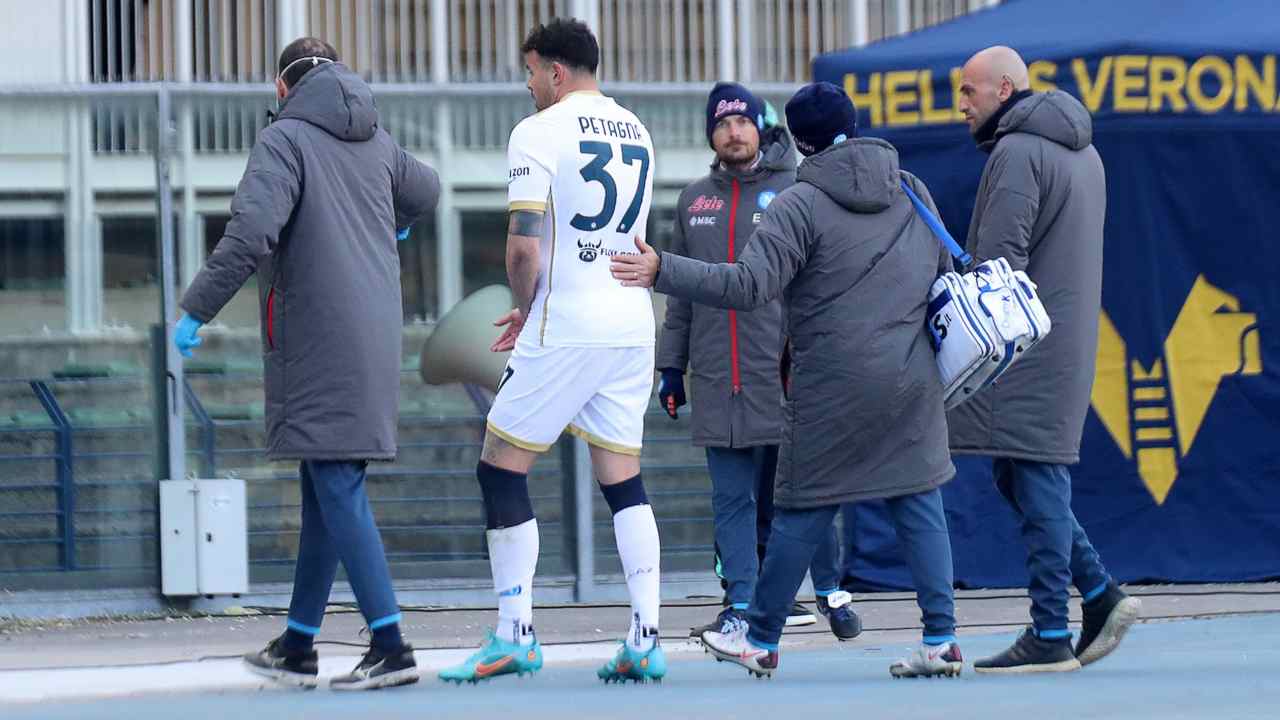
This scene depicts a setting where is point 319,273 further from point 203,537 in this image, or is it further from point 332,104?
point 203,537

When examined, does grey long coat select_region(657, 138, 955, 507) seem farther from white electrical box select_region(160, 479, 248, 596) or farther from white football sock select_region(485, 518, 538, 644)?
white electrical box select_region(160, 479, 248, 596)

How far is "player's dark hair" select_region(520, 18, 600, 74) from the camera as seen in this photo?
6.45 meters

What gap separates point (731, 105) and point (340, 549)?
2289 mm

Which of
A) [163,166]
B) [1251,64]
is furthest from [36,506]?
[1251,64]

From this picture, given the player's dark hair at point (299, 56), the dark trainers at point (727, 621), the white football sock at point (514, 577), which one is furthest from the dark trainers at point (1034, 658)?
the player's dark hair at point (299, 56)

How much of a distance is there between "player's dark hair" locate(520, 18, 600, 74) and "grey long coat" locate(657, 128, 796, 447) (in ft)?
5.04

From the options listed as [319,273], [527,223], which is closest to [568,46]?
[527,223]

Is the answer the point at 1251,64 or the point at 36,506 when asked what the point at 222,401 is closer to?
the point at 36,506

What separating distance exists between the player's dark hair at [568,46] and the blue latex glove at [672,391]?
1759 millimetres

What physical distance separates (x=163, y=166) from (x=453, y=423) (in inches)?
60.9

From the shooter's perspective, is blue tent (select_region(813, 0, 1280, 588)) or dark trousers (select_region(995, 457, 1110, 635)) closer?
dark trousers (select_region(995, 457, 1110, 635))

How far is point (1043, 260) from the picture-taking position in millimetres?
6895

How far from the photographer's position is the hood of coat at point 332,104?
645 centimetres

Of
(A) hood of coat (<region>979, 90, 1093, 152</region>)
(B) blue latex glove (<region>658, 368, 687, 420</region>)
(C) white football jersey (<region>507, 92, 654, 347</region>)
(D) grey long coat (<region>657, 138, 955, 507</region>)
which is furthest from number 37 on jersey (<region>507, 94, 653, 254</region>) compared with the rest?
(B) blue latex glove (<region>658, 368, 687, 420</region>)
